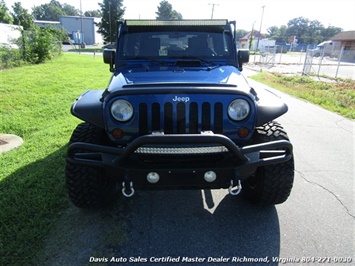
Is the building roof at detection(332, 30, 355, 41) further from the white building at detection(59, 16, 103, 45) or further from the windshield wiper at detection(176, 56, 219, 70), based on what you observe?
the windshield wiper at detection(176, 56, 219, 70)

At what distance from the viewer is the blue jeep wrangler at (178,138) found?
204cm

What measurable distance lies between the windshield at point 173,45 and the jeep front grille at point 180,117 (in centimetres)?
128

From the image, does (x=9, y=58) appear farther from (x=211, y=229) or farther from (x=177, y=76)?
(x=211, y=229)

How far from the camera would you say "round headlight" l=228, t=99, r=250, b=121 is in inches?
86.1

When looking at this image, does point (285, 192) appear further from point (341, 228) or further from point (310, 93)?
point (310, 93)

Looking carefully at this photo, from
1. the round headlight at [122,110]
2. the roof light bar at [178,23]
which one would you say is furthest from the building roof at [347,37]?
the round headlight at [122,110]

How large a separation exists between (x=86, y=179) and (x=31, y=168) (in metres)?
1.54

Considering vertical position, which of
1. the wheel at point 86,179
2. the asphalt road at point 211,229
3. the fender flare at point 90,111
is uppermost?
the fender flare at point 90,111

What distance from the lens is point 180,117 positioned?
2.17 m

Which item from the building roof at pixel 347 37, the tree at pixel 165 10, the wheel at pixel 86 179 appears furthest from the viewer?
the tree at pixel 165 10

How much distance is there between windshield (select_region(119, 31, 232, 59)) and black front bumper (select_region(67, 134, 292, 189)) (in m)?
1.57

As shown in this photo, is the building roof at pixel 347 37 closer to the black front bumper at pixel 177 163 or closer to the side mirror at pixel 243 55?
the side mirror at pixel 243 55

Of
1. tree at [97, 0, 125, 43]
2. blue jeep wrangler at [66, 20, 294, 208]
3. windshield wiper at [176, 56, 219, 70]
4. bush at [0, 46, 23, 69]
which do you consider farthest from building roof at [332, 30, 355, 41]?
blue jeep wrangler at [66, 20, 294, 208]

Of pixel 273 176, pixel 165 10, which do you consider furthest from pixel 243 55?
pixel 165 10
